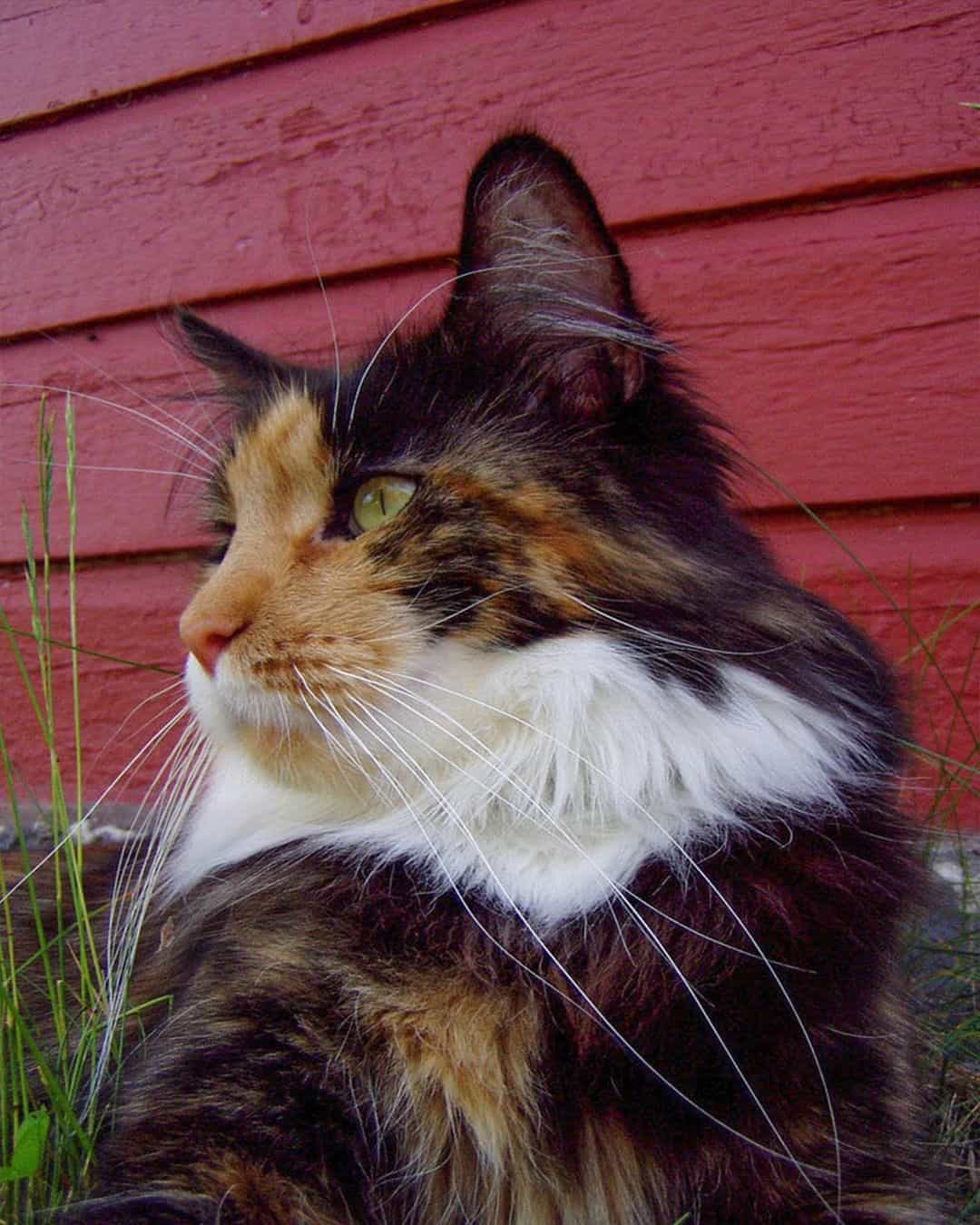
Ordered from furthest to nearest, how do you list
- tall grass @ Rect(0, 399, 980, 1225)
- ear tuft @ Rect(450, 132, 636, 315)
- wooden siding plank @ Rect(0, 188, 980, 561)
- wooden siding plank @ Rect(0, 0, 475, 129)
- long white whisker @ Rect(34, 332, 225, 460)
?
1. long white whisker @ Rect(34, 332, 225, 460)
2. wooden siding plank @ Rect(0, 0, 475, 129)
3. wooden siding plank @ Rect(0, 188, 980, 561)
4. ear tuft @ Rect(450, 132, 636, 315)
5. tall grass @ Rect(0, 399, 980, 1225)

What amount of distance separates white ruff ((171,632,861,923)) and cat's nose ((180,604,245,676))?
3 cm

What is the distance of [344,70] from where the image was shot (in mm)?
2357

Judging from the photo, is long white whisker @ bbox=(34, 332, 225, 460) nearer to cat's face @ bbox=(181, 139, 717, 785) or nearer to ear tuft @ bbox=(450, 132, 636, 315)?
cat's face @ bbox=(181, 139, 717, 785)

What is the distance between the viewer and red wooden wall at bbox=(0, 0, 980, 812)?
6.57ft

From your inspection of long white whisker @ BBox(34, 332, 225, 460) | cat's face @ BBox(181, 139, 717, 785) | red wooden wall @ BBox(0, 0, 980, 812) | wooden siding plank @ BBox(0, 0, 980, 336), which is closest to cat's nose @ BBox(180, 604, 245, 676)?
cat's face @ BBox(181, 139, 717, 785)

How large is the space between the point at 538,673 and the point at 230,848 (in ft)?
1.70

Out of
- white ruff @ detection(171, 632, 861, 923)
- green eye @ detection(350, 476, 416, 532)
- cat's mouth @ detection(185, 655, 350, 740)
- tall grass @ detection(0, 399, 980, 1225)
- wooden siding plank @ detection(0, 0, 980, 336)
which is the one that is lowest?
tall grass @ detection(0, 399, 980, 1225)

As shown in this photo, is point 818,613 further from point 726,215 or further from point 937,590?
point 726,215

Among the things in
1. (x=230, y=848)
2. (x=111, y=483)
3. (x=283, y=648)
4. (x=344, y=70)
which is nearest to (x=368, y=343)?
(x=283, y=648)

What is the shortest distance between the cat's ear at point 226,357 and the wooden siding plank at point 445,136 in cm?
66

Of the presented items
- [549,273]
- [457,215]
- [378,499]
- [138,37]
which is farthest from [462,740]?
[138,37]

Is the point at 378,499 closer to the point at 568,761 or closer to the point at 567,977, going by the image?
the point at 568,761

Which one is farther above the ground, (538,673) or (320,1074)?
(538,673)

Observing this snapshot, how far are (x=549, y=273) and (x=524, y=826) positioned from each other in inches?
25.9
